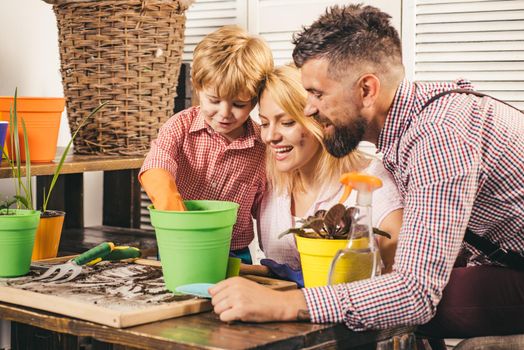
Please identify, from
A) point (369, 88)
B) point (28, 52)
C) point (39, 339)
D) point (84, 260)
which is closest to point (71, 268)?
point (84, 260)

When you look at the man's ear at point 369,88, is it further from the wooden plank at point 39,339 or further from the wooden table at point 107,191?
the wooden table at point 107,191

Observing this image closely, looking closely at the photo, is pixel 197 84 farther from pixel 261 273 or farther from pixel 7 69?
pixel 7 69

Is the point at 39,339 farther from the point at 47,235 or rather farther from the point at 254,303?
the point at 254,303

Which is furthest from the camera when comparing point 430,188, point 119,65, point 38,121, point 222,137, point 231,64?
point 119,65

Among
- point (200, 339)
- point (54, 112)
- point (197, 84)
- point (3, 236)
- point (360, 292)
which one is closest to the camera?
point (200, 339)

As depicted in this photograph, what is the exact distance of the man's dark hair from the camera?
1.82 meters

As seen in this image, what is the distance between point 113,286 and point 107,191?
162 cm

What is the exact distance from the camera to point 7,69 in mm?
2984

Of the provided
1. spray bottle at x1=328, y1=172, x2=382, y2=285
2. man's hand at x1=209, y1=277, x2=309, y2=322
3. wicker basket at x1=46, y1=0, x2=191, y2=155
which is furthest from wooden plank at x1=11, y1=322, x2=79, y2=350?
wicker basket at x1=46, y1=0, x2=191, y2=155

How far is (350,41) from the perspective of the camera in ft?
5.98

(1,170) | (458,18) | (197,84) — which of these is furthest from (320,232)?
(458,18)

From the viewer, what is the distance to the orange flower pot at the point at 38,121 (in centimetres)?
241

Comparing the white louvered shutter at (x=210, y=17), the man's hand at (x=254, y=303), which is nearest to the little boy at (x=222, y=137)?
the man's hand at (x=254, y=303)

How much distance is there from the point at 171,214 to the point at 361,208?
0.37 meters
